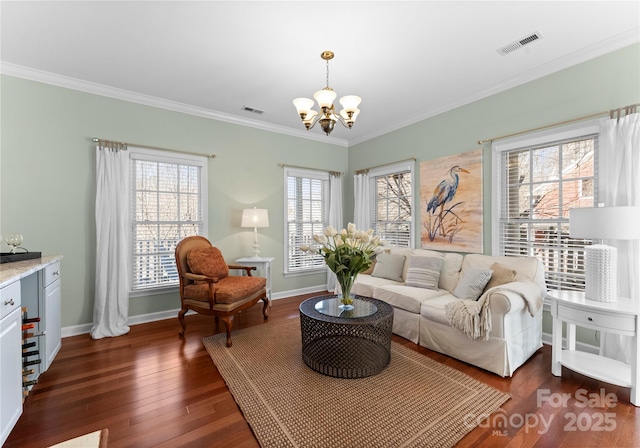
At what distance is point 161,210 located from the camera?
397 cm

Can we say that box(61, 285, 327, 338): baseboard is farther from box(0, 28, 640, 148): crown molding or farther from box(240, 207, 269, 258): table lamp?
box(0, 28, 640, 148): crown molding

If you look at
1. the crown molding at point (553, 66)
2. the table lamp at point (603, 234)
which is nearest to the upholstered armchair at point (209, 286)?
the table lamp at point (603, 234)

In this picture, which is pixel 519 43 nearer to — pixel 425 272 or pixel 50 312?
pixel 425 272

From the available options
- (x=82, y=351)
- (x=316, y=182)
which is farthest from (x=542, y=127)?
(x=82, y=351)

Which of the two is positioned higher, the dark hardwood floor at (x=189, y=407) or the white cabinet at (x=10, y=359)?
the white cabinet at (x=10, y=359)

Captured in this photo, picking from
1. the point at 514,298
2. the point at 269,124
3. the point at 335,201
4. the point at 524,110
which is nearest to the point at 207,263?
the point at 269,124

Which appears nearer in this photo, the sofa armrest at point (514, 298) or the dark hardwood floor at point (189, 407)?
the dark hardwood floor at point (189, 407)

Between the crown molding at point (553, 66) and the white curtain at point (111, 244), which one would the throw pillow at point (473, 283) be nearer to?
the crown molding at point (553, 66)

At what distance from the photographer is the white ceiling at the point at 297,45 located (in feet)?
7.36

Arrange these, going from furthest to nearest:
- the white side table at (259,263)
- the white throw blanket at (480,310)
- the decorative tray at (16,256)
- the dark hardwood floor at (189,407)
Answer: the white side table at (259,263)
the white throw blanket at (480,310)
the decorative tray at (16,256)
the dark hardwood floor at (189,407)

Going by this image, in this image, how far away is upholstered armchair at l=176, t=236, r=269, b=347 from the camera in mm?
3135

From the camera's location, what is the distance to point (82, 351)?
2.97 m

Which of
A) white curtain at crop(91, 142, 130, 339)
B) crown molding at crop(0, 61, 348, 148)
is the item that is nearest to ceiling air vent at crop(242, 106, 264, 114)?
crown molding at crop(0, 61, 348, 148)

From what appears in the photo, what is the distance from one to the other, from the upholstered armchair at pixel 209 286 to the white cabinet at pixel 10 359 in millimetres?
1471
